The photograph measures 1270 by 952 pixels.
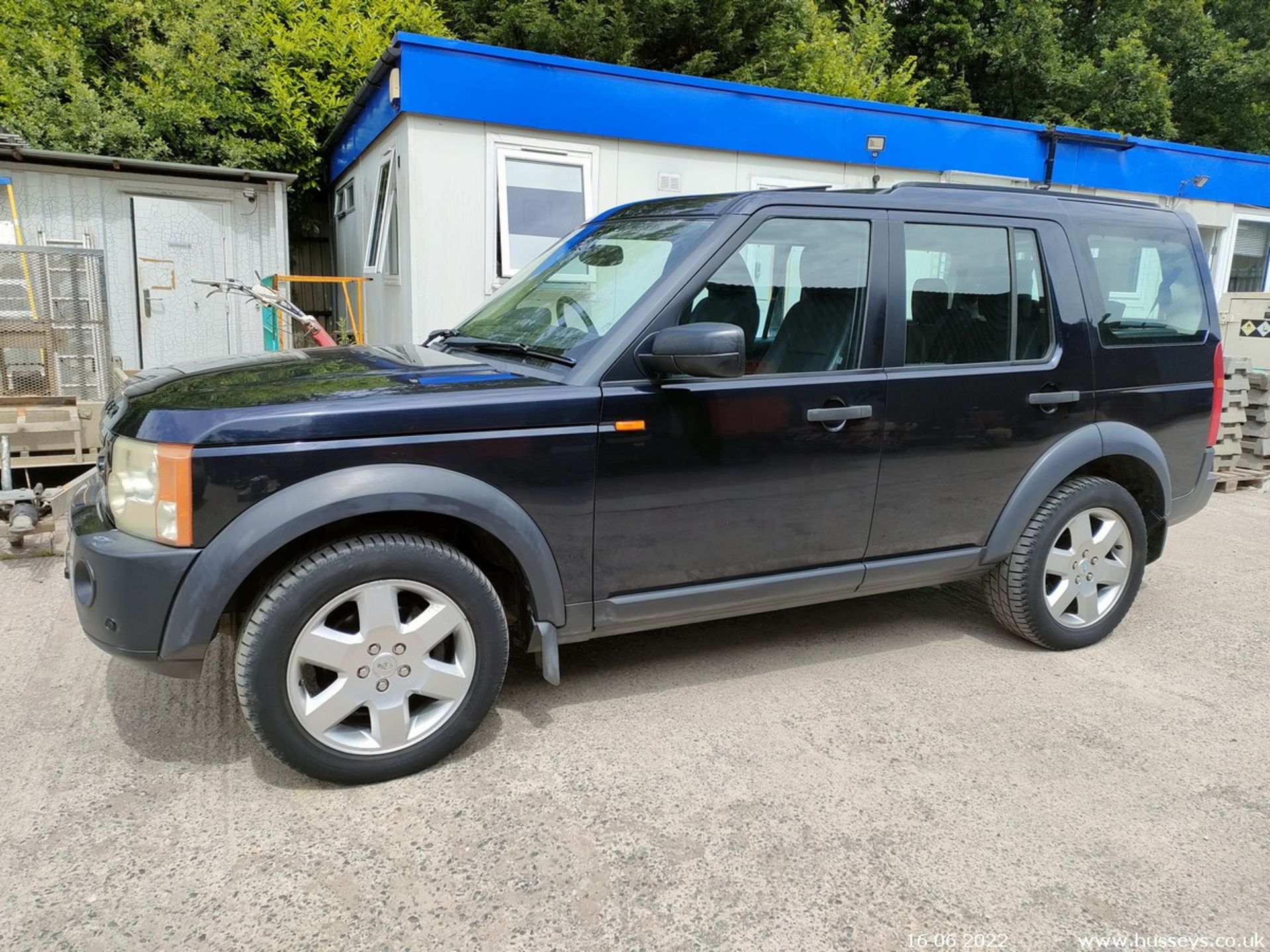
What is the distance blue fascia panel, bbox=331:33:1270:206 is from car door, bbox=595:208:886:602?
201 inches

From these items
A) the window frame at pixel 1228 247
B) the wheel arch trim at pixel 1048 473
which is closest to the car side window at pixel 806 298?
the wheel arch trim at pixel 1048 473

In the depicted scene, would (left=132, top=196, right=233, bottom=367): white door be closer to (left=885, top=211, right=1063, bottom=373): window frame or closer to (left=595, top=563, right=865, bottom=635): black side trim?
(left=595, top=563, right=865, bottom=635): black side trim

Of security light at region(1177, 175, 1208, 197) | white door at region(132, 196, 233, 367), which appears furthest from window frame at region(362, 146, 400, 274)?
security light at region(1177, 175, 1208, 197)

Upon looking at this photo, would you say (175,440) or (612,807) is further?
(612,807)

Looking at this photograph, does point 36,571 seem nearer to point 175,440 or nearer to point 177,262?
point 175,440

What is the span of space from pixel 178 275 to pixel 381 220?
9.46 feet

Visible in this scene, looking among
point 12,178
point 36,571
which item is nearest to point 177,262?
point 12,178

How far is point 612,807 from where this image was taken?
279cm

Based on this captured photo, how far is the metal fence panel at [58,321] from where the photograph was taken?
21.2 ft

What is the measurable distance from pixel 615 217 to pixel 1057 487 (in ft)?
7.45

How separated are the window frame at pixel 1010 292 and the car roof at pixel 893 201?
0.13 ft

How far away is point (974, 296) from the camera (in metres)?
3.72

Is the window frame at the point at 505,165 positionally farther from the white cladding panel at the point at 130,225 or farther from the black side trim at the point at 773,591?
the black side trim at the point at 773,591

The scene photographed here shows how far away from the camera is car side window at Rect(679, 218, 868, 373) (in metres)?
3.40
